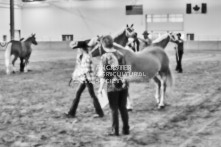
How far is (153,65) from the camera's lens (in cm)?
855

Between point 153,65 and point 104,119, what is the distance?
170 cm

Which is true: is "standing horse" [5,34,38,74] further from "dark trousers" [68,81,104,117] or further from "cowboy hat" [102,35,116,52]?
"cowboy hat" [102,35,116,52]

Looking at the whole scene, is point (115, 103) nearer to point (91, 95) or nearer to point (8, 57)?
point (91, 95)

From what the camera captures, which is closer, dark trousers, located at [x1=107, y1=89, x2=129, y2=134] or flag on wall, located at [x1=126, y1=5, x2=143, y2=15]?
dark trousers, located at [x1=107, y1=89, x2=129, y2=134]

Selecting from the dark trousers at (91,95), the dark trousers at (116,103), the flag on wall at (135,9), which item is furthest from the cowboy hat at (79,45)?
the flag on wall at (135,9)

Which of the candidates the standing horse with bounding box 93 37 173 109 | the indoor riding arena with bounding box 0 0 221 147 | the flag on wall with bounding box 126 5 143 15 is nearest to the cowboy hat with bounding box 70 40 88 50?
the indoor riding arena with bounding box 0 0 221 147

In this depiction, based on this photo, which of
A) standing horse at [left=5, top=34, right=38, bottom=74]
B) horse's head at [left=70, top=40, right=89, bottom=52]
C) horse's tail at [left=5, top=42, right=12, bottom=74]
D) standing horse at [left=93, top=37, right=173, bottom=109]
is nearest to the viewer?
standing horse at [left=93, top=37, right=173, bottom=109]

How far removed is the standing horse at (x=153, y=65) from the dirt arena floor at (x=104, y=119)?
0.60 meters

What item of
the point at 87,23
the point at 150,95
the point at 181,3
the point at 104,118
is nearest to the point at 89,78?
the point at 104,118

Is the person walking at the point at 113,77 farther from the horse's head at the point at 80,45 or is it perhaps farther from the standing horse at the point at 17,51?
the standing horse at the point at 17,51

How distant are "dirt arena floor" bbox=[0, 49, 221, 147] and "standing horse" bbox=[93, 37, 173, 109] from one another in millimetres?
601

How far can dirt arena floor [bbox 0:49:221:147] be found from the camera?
6352mm

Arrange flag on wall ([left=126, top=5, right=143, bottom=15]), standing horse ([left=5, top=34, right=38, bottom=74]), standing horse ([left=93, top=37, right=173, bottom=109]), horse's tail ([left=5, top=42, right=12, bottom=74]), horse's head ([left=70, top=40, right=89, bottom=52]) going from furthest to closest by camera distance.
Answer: flag on wall ([left=126, top=5, right=143, bottom=15])
standing horse ([left=5, top=34, right=38, bottom=74])
horse's tail ([left=5, top=42, right=12, bottom=74])
horse's head ([left=70, top=40, right=89, bottom=52])
standing horse ([left=93, top=37, right=173, bottom=109])

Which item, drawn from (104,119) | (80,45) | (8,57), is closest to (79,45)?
(80,45)
